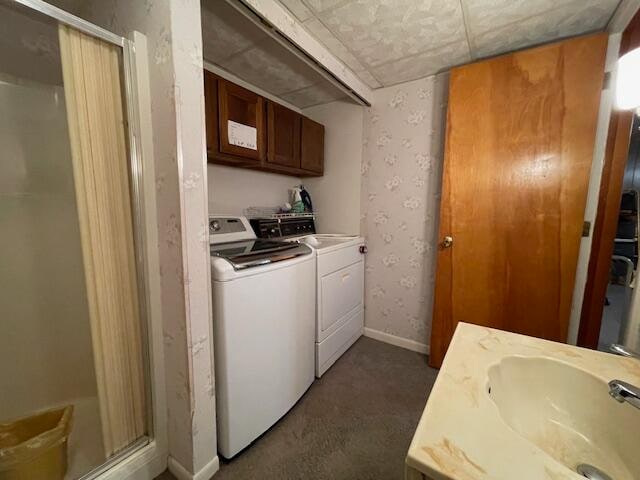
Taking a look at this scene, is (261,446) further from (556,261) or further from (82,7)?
(82,7)

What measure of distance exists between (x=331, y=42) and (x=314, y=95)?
0.68 metres

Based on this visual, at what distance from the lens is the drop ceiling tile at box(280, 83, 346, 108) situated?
2.03 metres

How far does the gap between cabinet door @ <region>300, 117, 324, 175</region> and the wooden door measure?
106 centimetres

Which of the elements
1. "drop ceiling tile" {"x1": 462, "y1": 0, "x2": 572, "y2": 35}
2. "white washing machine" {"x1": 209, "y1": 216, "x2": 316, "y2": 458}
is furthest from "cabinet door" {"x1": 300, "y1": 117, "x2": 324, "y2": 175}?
"drop ceiling tile" {"x1": 462, "y1": 0, "x2": 572, "y2": 35}

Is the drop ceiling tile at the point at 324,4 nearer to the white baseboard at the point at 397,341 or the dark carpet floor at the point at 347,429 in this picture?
the dark carpet floor at the point at 347,429

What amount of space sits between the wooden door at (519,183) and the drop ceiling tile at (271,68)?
1026 mm

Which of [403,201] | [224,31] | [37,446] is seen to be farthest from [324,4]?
[37,446]

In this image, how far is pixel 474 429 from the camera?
0.51 m

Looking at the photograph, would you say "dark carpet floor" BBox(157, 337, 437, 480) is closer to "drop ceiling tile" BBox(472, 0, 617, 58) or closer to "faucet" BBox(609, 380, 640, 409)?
"faucet" BBox(609, 380, 640, 409)

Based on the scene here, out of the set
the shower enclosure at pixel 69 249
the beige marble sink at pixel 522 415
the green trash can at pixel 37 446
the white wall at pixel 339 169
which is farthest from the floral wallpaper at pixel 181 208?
the white wall at pixel 339 169

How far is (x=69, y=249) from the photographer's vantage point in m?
1.11

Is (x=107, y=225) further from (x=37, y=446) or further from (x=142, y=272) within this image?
(x=37, y=446)

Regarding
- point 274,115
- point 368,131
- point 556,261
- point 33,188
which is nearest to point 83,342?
point 33,188

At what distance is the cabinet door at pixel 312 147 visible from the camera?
2.07 metres
